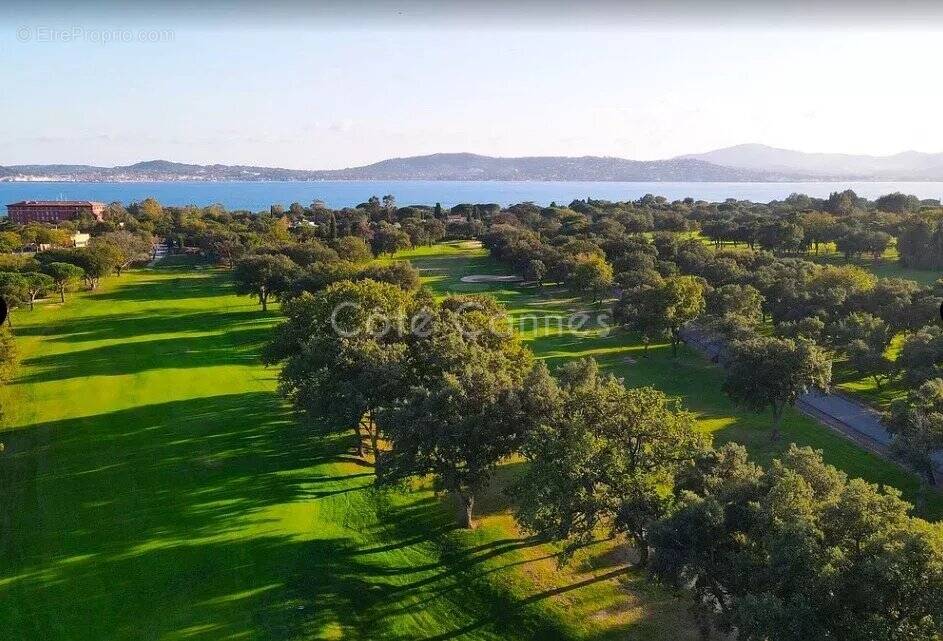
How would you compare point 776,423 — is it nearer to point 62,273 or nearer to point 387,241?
point 62,273

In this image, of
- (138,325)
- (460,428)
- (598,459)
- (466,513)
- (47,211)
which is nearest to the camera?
(598,459)

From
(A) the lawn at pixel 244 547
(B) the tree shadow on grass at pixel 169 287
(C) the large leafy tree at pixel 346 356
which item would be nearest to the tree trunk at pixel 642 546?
(A) the lawn at pixel 244 547

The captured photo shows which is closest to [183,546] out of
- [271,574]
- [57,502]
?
[271,574]

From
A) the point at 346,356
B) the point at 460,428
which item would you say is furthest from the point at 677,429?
the point at 346,356

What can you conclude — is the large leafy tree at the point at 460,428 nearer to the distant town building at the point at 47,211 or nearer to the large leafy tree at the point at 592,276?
the large leafy tree at the point at 592,276

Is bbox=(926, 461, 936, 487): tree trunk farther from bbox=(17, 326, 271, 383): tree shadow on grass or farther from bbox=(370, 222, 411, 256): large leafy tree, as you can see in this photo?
bbox=(370, 222, 411, 256): large leafy tree

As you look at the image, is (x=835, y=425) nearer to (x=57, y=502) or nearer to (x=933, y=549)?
(x=933, y=549)

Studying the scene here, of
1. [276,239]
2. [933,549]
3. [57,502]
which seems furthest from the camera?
[276,239]
